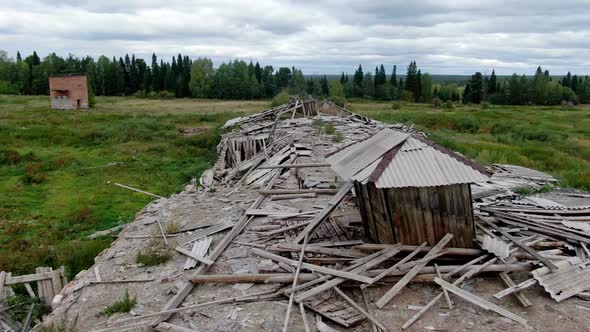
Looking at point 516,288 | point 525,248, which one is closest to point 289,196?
point 525,248

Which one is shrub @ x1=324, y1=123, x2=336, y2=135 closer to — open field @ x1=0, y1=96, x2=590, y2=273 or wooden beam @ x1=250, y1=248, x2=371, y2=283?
open field @ x1=0, y1=96, x2=590, y2=273

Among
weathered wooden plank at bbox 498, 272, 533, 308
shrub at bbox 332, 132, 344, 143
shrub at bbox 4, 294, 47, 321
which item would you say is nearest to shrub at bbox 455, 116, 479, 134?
shrub at bbox 332, 132, 344, 143

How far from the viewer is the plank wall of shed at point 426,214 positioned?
686cm

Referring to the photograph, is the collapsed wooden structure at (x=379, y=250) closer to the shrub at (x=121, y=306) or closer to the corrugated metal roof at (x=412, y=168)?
the corrugated metal roof at (x=412, y=168)

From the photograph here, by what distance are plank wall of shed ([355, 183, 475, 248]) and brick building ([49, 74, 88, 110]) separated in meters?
43.8

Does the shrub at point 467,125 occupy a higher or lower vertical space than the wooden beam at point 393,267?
higher

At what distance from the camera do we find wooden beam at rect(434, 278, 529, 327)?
19.1ft

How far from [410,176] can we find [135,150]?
69.7 feet

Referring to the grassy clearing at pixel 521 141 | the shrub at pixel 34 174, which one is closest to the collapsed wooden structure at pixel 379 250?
the grassy clearing at pixel 521 141

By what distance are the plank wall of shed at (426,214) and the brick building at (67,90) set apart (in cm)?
4382

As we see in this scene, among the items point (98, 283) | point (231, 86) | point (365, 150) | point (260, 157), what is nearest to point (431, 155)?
point (365, 150)

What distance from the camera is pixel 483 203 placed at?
9820mm

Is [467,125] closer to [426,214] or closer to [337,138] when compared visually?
[337,138]

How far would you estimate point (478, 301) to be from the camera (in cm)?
614
